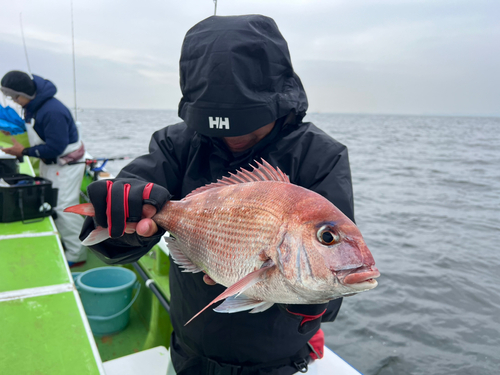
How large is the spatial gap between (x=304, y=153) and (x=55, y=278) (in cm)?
244

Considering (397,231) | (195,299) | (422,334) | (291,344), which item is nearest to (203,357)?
(195,299)

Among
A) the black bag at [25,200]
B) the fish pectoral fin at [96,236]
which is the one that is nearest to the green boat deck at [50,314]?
the black bag at [25,200]

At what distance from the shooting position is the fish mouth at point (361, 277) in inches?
42.4

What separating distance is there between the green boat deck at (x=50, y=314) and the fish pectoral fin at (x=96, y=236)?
894mm

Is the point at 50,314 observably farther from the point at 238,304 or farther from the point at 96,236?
the point at 238,304

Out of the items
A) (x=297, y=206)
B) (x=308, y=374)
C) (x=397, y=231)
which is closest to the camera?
(x=297, y=206)

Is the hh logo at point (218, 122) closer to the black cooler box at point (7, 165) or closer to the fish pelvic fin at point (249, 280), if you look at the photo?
the fish pelvic fin at point (249, 280)

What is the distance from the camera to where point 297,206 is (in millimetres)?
1299

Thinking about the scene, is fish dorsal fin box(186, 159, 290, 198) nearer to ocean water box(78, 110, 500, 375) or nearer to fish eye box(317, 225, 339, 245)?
fish eye box(317, 225, 339, 245)

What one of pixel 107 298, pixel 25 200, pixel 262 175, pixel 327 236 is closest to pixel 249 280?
pixel 327 236

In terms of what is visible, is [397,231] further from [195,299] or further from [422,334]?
[195,299]

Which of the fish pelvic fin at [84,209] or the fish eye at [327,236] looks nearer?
the fish eye at [327,236]

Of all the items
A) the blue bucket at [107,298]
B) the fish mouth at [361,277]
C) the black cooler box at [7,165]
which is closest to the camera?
the fish mouth at [361,277]

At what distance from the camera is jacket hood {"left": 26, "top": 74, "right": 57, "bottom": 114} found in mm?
4777
